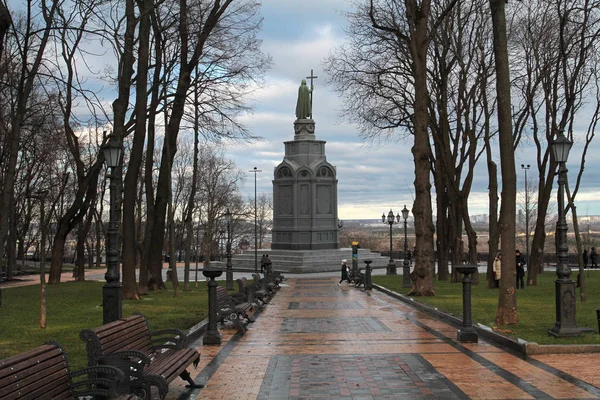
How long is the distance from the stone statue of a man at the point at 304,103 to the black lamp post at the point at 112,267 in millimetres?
39890

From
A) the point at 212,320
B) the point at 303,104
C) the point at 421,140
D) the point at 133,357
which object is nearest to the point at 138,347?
the point at 133,357

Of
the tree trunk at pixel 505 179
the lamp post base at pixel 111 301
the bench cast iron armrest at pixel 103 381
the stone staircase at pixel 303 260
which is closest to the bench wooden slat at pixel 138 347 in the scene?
the bench cast iron armrest at pixel 103 381

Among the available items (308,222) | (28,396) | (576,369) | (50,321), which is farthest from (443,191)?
(28,396)

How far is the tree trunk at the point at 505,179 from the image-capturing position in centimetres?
1454

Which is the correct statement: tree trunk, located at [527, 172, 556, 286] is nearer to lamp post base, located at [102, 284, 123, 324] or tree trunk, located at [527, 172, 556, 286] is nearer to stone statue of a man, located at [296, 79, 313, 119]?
lamp post base, located at [102, 284, 123, 324]

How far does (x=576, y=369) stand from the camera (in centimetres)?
995

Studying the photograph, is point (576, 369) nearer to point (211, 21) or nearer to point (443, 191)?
point (211, 21)

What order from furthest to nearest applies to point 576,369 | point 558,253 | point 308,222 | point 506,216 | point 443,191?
1. point 308,222
2. point 443,191
3. point 506,216
4. point 558,253
5. point 576,369

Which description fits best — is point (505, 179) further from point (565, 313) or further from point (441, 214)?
point (441, 214)

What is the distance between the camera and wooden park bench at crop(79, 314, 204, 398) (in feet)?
23.5

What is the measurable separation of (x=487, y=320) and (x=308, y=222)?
3549 centimetres

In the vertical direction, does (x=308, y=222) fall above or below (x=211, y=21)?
below

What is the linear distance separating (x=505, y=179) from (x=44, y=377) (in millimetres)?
11360

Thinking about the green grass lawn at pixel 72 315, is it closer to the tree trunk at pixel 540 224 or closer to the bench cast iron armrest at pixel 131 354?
the bench cast iron armrest at pixel 131 354
